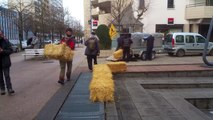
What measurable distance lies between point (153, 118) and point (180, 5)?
30.9m

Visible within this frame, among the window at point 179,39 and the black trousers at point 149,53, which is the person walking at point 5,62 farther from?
the window at point 179,39

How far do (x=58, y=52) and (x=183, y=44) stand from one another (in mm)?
15824

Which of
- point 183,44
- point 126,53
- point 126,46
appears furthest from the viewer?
point 183,44

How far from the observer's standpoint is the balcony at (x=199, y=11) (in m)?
33.6

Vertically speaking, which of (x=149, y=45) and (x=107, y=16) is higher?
(x=107, y=16)

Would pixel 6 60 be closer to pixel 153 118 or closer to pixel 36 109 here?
pixel 36 109

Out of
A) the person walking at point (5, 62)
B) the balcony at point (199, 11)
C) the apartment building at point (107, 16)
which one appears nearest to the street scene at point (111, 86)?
the person walking at point (5, 62)

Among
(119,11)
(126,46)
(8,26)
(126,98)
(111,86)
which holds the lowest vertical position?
(126,98)

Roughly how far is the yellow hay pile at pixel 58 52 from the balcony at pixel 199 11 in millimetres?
26179

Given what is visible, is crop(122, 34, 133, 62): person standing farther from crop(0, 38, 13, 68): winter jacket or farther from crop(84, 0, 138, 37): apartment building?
crop(0, 38, 13, 68): winter jacket

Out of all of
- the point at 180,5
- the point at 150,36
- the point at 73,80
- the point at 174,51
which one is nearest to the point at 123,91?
the point at 73,80

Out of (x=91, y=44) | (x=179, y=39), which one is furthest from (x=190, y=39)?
(x=91, y=44)

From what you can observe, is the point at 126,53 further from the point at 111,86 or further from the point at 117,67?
the point at 111,86

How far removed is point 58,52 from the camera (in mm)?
10211
